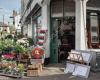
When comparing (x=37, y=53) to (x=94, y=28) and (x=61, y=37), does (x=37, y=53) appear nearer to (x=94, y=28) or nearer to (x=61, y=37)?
(x=61, y=37)

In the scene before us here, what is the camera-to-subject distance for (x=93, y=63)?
1420cm

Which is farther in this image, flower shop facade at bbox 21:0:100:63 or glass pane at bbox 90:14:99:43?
glass pane at bbox 90:14:99:43

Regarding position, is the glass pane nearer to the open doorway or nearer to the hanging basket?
the open doorway

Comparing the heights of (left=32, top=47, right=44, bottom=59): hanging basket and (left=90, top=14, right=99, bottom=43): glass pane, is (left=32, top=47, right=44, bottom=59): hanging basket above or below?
below

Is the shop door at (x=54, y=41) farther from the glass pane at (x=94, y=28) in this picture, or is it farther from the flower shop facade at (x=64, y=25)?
the glass pane at (x=94, y=28)

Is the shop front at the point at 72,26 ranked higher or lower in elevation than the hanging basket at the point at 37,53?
higher

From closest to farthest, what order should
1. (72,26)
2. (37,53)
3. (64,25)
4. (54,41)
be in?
(37,53) → (72,26) → (54,41) → (64,25)

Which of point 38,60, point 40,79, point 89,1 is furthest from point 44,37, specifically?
point 40,79

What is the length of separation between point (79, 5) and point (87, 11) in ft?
2.83

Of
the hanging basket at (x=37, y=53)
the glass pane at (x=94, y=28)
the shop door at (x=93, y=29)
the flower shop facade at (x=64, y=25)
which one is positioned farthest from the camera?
the glass pane at (x=94, y=28)

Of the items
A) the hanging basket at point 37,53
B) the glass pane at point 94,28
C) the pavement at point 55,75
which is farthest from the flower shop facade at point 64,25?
the pavement at point 55,75

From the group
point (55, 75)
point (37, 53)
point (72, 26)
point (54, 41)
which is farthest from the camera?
point (54, 41)

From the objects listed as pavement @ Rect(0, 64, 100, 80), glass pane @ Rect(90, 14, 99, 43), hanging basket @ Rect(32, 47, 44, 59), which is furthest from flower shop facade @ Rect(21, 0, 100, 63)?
pavement @ Rect(0, 64, 100, 80)

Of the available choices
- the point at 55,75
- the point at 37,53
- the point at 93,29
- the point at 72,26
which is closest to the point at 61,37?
the point at 72,26
